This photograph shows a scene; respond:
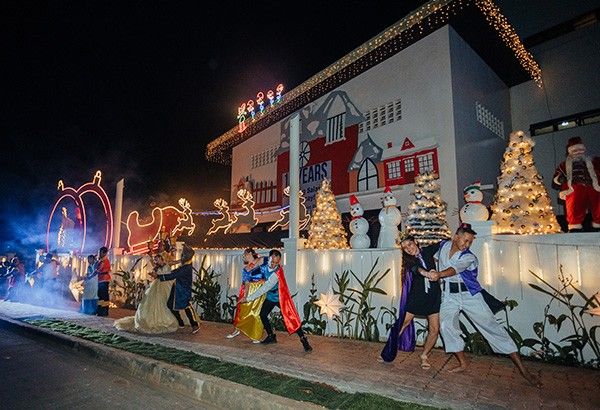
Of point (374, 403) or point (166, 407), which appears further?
point (166, 407)

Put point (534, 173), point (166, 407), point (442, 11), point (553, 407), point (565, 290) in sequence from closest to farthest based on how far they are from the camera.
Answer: point (553, 407), point (166, 407), point (565, 290), point (534, 173), point (442, 11)

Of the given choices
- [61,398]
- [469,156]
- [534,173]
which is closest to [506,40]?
[469,156]

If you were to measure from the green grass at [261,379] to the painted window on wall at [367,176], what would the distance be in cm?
971

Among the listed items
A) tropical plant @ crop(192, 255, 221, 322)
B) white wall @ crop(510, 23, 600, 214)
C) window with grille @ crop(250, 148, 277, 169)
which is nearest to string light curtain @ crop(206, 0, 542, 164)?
white wall @ crop(510, 23, 600, 214)

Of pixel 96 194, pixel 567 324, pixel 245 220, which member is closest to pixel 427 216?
pixel 567 324

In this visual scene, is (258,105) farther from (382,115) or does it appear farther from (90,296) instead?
(90,296)

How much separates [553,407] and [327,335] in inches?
158

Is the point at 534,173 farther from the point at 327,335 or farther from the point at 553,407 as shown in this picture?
the point at 327,335

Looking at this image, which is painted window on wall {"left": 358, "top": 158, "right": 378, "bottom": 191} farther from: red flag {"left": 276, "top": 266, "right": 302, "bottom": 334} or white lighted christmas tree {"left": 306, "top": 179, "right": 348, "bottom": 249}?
red flag {"left": 276, "top": 266, "right": 302, "bottom": 334}

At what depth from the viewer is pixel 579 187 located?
6.64 m

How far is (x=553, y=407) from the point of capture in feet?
11.5

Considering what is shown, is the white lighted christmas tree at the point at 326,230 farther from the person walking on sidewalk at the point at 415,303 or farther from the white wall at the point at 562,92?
the white wall at the point at 562,92

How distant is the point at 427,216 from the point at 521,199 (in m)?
1.89

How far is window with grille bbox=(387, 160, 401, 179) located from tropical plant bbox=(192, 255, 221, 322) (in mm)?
7151
